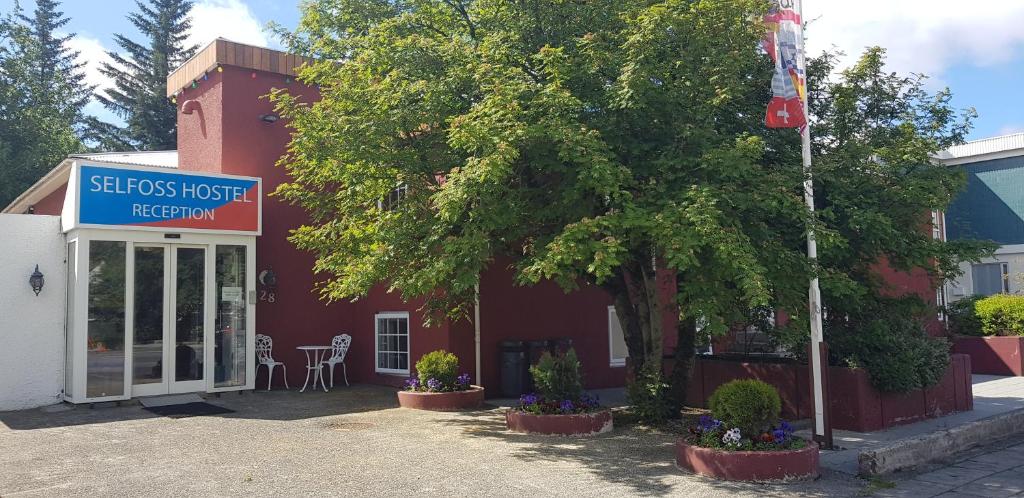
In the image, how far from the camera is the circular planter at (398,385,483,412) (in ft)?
39.2

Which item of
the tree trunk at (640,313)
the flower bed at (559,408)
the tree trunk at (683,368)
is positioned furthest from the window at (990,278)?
the flower bed at (559,408)

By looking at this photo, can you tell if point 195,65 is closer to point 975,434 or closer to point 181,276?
point 181,276

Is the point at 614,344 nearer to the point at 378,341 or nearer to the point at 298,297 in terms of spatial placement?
the point at 378,341

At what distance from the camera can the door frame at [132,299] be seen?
38.9 ft

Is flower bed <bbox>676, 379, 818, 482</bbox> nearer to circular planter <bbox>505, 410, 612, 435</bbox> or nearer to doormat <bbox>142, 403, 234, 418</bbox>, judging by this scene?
circular planter <bbox>505, 410, 612, 435</bbox>

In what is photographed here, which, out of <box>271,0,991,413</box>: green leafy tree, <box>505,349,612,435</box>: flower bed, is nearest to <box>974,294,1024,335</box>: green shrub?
<box>271,0,991,413</box>: green leafy tree

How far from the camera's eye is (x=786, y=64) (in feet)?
29.3

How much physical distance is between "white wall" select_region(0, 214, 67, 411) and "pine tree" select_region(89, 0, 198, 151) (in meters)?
33.2

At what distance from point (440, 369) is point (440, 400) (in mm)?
515

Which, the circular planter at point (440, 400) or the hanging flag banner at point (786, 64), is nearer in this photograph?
the hanging flag banner at point (786, 64)

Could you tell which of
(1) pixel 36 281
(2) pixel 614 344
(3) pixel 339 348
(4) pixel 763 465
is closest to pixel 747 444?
(4) pixel 763 465

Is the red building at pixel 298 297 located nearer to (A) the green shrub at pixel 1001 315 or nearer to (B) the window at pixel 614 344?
(B) the window at pixel 614 344

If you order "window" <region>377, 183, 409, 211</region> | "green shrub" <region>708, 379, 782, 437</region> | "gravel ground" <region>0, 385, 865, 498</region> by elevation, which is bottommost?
"gravel ground" <region>0, 385, 865, 498</region>

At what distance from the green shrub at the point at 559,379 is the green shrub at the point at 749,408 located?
8.70 ft
